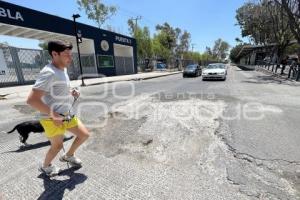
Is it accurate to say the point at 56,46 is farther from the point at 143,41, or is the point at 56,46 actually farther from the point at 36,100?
the point at 143,41

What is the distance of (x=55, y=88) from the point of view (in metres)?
2.37

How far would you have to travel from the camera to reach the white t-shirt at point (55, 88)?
223 centimetres

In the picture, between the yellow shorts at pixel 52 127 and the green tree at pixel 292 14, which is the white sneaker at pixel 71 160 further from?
the green tree at pixel 292 14

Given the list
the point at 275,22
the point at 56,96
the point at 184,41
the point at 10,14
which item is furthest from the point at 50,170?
the point at 184,41

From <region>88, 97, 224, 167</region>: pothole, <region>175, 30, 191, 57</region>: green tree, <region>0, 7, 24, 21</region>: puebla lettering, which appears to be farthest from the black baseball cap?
<region>175, 30, 191, 57</region>: green tree

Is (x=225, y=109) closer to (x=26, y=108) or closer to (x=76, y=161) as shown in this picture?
(x=76, y=161)

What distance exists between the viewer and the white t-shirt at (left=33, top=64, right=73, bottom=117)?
87.9 inches

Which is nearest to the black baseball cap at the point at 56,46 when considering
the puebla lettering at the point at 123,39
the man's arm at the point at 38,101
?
the man's arm at the point at 38,101

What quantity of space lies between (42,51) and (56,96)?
52.1 ft

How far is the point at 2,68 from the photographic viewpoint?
1310 centimetres

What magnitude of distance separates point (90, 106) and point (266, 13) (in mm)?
32216

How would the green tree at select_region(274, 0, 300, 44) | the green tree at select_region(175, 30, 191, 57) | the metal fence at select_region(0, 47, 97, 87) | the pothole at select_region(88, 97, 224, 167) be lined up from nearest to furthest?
the pothole at select_region(88, 97, 224, 167)
the metal fence at select_region(0, 47, 97, 87)
the green tree at select_region(274, 0, 300, 44)
the green tree at select_region(175, 30, 191, 57)

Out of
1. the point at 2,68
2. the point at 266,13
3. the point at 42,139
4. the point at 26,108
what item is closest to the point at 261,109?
the point at 42,139

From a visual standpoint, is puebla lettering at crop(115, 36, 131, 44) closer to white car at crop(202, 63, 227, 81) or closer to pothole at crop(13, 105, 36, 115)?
white car at crop(202, 63, 227, 81)
